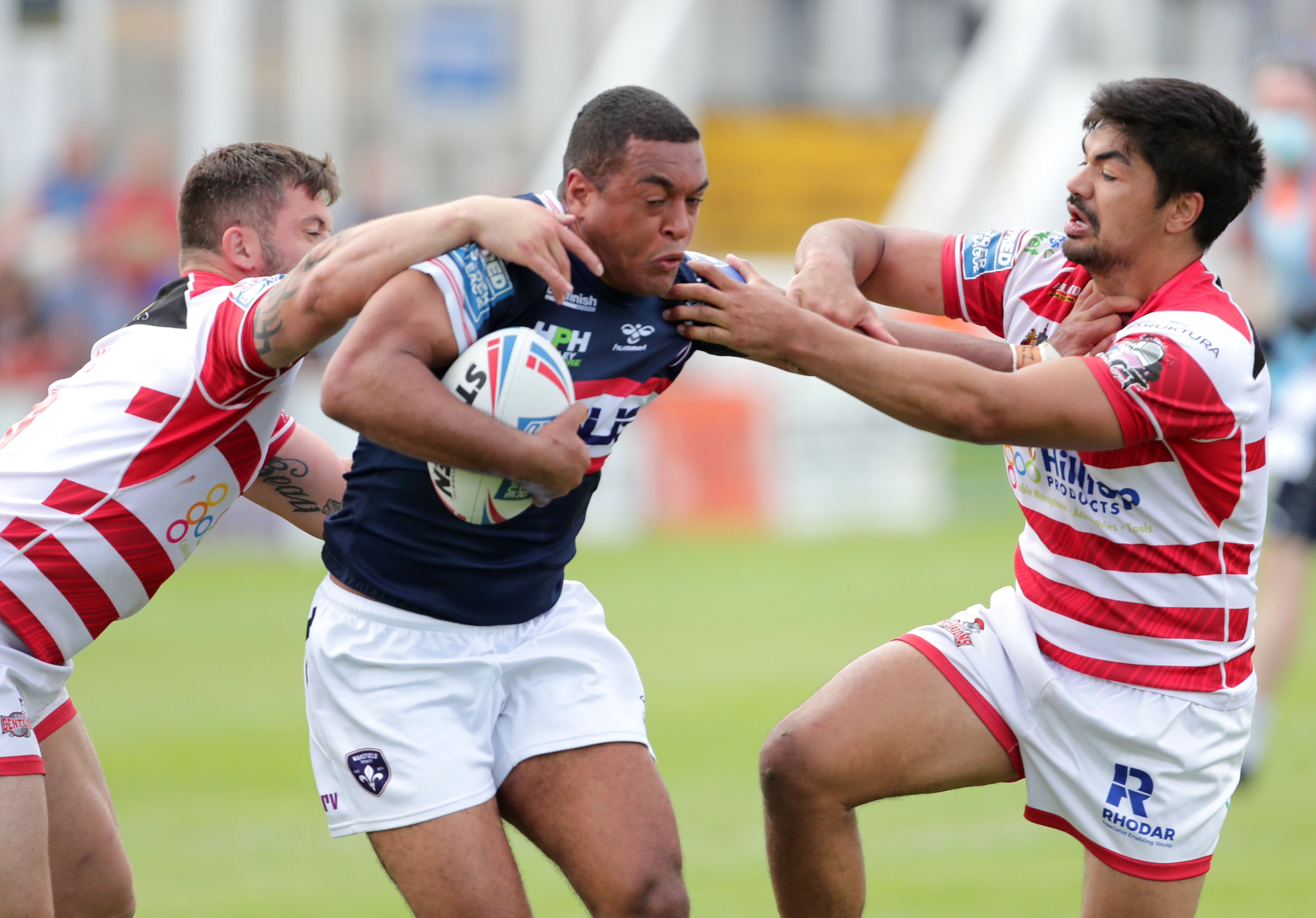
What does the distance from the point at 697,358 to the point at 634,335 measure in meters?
14.4

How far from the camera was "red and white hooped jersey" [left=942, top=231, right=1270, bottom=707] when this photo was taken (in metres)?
4.00

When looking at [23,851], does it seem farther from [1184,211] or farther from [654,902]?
[1184,211]

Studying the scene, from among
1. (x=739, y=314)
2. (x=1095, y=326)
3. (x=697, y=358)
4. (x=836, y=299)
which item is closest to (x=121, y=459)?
(x=739, y=314)

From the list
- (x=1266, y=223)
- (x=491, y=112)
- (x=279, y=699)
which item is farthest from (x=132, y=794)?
(x=491, y=112)

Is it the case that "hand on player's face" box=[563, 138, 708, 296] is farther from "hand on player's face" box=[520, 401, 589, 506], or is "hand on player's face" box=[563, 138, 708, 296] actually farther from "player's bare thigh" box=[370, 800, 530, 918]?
"player's bare thigh" box=[370, 800, 530, 918]

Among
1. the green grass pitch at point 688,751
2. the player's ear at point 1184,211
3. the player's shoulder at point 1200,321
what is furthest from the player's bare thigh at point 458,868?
the player's ear at point 1184,211

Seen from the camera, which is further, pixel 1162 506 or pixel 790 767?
pixel 790 767

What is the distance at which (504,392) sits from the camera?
12.6 feet

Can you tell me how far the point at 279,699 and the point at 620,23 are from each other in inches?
671

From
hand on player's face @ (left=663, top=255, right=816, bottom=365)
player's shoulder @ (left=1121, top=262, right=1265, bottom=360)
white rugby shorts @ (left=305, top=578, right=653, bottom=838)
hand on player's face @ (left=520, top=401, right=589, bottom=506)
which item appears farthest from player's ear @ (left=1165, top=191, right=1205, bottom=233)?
white rugby shorts @ (left=305, top=578, right=653, bottom=838)

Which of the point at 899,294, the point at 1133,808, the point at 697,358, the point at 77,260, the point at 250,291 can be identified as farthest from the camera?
the point at 697,358

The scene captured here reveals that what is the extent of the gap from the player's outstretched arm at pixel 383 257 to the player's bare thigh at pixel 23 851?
1.23m

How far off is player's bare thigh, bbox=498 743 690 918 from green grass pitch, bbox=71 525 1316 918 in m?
2.10

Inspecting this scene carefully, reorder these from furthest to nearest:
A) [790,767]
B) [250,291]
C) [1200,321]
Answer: [790,767] → [250,291] → [1200,321]
